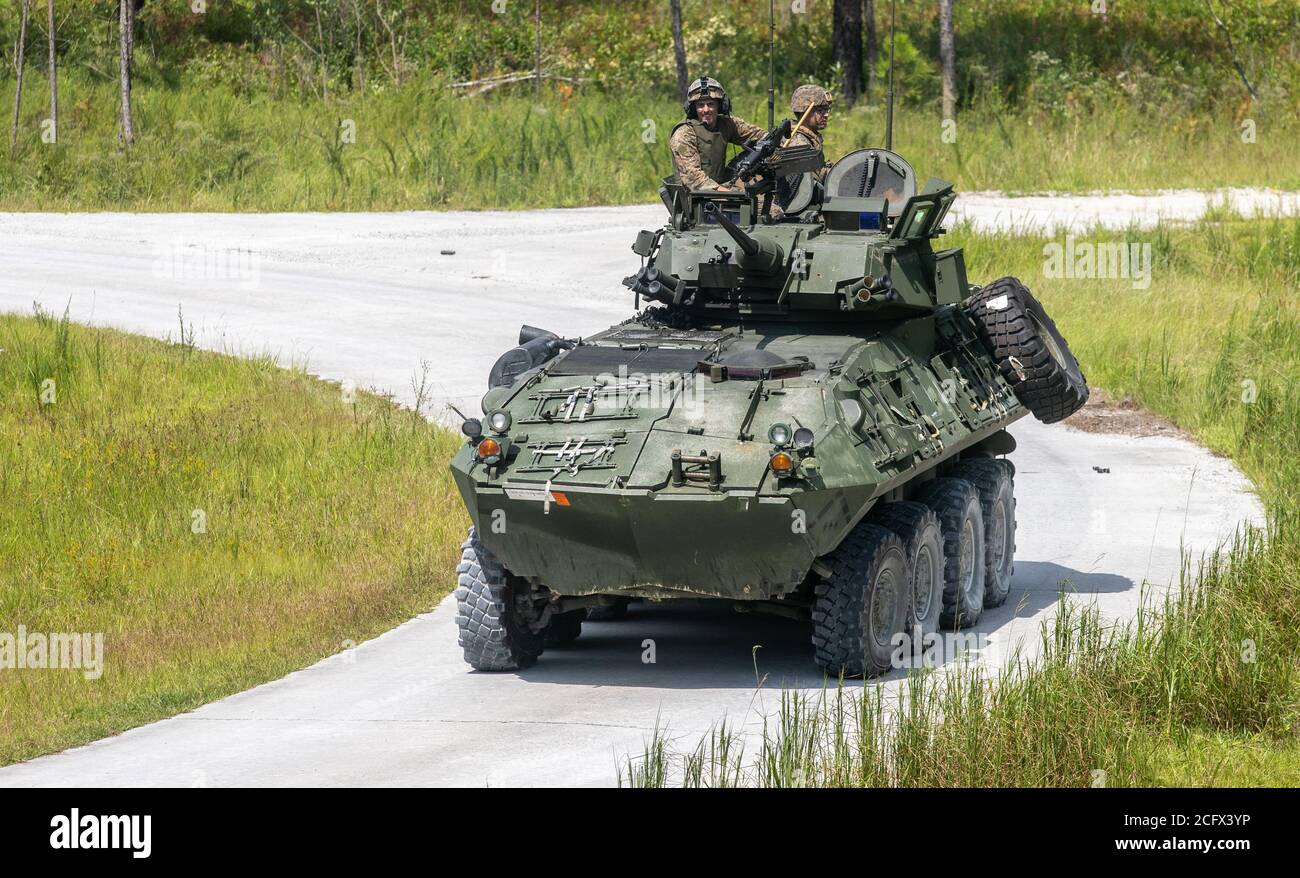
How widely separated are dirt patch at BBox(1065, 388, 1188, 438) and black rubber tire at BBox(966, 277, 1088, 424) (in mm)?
6021

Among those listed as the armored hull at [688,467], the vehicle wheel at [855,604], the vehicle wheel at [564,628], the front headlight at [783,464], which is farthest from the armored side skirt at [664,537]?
the vehicle wheel at [564,628]

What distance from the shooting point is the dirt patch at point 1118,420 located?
64.5 feet

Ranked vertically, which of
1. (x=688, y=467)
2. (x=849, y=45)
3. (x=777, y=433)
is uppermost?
(x=849, y=45)

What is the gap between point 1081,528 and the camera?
15711 millimetres

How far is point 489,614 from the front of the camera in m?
11.3

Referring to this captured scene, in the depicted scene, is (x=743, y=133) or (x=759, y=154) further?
(x=743, y=133)

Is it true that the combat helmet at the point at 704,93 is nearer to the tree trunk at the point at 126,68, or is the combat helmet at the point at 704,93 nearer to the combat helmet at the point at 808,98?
the combat helmet at the point at 808,98

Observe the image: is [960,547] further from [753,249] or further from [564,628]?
[564,628]

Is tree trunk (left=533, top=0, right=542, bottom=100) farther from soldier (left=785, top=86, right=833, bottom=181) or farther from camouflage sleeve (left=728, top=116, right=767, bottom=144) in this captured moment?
soldier (left=785, top=86, right=833, bottom=181)

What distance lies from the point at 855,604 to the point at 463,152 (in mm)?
21723

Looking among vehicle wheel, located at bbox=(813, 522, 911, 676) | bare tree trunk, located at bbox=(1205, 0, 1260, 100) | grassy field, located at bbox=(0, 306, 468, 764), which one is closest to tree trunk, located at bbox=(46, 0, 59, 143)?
grassy field, located at bbox=(0, 306, 468, 764)

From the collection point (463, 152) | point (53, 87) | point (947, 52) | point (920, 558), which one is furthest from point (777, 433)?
point (947, 52)

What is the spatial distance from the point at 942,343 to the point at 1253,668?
12.1 ft

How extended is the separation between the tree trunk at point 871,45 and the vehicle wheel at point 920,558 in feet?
82.3
